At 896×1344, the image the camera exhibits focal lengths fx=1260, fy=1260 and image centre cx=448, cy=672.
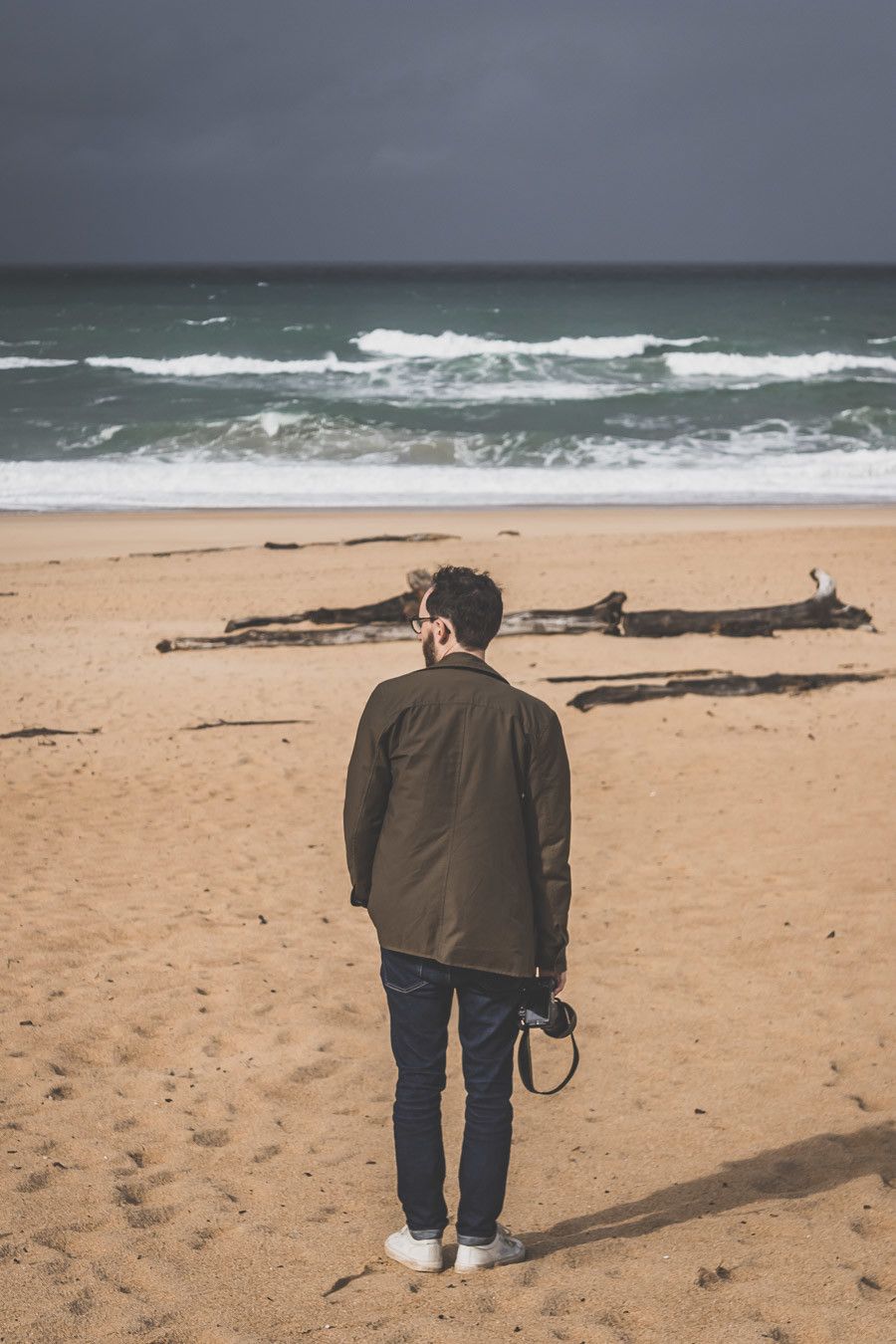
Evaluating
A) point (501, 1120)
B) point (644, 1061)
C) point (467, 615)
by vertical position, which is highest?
point (467, 615)

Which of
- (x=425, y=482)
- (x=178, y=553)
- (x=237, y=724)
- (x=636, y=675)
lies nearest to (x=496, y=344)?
(x=425, y=482)

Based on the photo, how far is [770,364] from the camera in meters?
41.6

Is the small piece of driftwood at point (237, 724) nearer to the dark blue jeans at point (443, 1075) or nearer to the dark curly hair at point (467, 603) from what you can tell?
the dark blue jeans at point (443, 1075)

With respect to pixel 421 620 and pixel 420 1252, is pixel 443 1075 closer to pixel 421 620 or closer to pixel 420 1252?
pixel 420 1252

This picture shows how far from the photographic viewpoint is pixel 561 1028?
3188mm

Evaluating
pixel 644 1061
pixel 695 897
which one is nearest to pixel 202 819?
pixel 695 897

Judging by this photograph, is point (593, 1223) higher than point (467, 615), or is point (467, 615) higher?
point (467, 615)

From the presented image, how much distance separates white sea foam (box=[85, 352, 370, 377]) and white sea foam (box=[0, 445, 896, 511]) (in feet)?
46.4

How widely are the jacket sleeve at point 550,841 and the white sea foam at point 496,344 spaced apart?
41900mm

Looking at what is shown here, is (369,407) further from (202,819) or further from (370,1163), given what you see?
(370,1163)

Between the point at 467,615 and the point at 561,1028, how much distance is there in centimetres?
108

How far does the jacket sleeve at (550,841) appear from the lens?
297 cm

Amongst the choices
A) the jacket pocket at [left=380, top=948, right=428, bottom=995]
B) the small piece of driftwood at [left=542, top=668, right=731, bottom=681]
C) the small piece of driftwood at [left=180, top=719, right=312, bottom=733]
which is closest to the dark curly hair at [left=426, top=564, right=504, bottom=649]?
the jacket pocket at [left=380, top=948, right=428, bottom=995]

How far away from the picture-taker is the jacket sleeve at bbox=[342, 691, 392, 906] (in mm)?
3023
